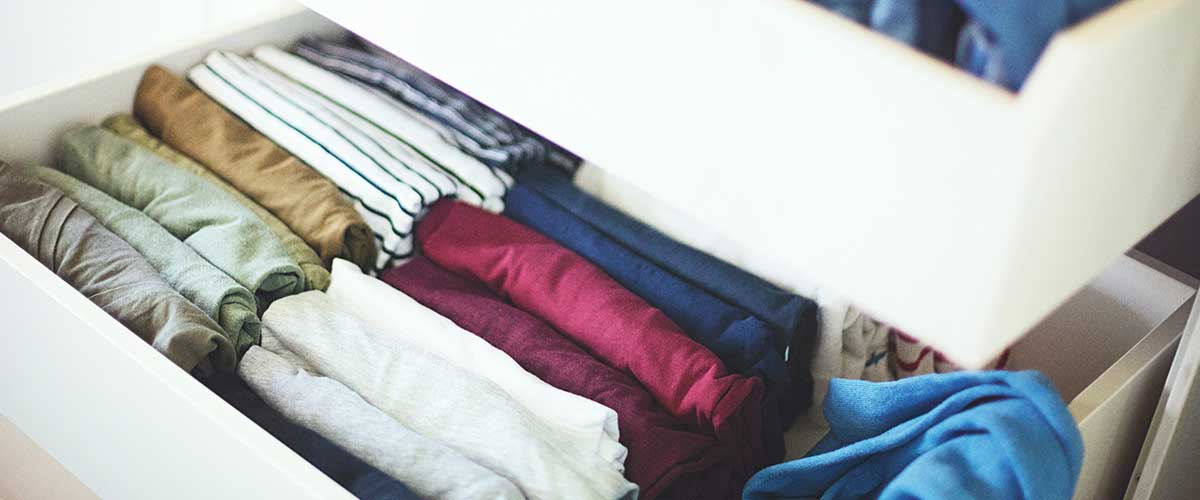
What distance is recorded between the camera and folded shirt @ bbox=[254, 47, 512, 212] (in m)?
1.05

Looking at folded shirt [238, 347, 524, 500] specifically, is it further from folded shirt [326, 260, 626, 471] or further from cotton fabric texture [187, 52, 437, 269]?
cotton fabric texture [187, 52, 437, 269]

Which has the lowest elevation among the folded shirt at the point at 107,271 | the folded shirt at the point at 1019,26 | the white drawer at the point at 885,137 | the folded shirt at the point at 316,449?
the folded shirt at the point at 316,449

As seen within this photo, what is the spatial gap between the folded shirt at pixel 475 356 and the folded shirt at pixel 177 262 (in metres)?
0.08

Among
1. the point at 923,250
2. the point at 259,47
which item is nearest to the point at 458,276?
the point at 259,47

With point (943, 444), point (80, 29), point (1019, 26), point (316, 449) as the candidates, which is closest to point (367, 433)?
point (316, 449)

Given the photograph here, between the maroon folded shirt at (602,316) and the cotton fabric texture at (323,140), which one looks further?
the cotton fabric texture at (323,140)

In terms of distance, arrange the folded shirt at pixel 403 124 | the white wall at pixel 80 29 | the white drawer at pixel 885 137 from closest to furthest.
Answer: the white drawer at pixel 885 137 < the folded shirt at pixel 403 124 < the white wall at pixel 80 29

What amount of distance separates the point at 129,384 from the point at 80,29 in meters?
0.69

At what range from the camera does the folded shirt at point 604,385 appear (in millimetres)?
814

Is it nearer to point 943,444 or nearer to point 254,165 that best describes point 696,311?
point 943,444

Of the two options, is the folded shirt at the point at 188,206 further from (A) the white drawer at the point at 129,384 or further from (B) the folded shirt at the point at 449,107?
(B) the folded shirt at the point at 449,107

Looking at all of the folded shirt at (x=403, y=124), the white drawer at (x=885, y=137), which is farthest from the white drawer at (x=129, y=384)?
the white drawer at (x=885, y=137)

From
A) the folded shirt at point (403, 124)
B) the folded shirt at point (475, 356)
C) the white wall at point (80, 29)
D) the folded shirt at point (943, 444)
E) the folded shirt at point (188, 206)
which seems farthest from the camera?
the white wall at point (80, 29)

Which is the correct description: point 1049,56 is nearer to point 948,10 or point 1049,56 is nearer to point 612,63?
point 948,10
